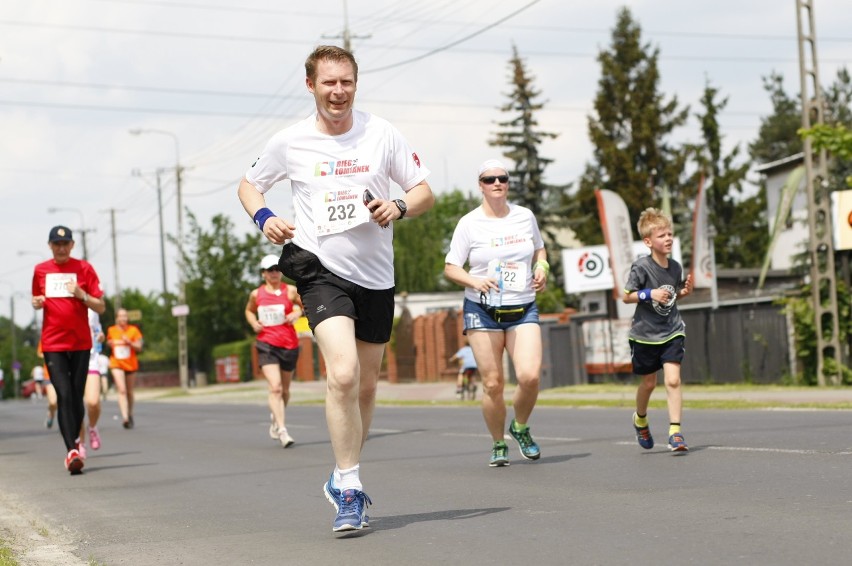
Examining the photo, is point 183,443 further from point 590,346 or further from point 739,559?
point 590,346

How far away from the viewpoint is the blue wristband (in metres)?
6.97

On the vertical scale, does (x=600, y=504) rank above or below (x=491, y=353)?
below

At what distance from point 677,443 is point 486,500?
8.94 ft

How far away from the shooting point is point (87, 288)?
40.0 feet

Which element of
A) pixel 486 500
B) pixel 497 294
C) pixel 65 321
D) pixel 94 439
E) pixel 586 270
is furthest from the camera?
pixel 586 270

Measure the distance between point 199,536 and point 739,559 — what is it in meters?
3.15

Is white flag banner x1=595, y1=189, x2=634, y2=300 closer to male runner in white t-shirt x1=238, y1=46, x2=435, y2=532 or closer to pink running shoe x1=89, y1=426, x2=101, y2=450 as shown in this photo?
pink running shoe x1=89, y1=426, x2=101, y2=450

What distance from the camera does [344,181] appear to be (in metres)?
6.95

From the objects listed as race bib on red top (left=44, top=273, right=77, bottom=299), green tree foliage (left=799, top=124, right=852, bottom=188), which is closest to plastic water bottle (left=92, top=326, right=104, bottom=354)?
race bib on red top (left=44, top=273, right=77, bottom=299)

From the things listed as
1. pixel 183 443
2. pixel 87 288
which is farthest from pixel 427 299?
pixel 87 288

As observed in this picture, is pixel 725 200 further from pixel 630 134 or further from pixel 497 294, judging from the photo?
pixel 497 294

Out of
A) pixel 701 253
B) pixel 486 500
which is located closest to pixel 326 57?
pixel 486 500

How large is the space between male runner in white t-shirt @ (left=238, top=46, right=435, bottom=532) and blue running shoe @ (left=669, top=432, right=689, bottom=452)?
12.9 feet

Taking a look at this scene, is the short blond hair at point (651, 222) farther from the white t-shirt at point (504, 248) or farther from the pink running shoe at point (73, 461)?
the pink running shoe at point (73, 461)
